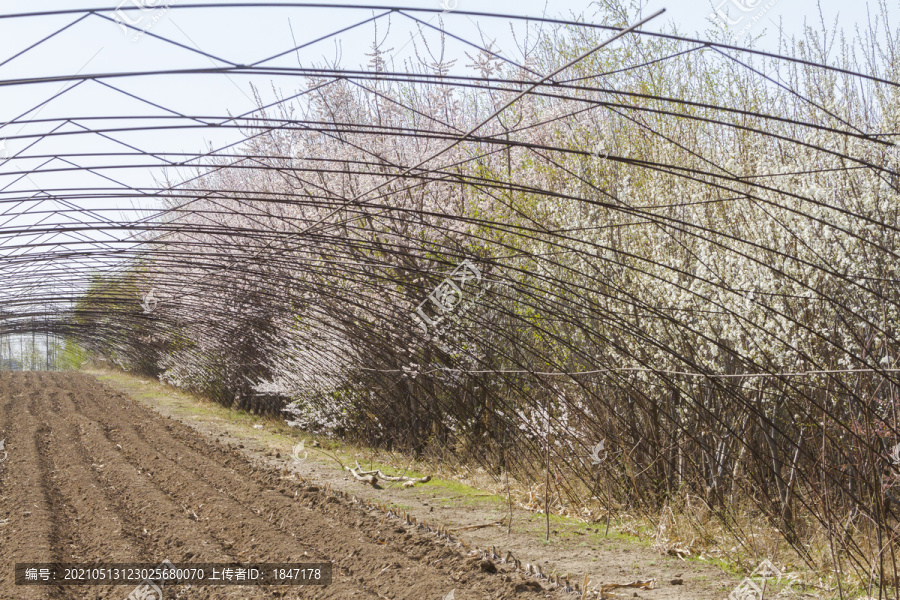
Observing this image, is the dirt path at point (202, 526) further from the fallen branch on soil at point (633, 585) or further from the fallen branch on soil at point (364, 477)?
the fallen branch on soil at point (364, 477)

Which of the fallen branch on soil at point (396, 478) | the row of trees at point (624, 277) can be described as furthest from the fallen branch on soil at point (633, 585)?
the fallen branch on soil at point (396, 478)

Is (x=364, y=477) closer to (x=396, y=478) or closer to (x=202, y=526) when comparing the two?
(x=396, y=478)

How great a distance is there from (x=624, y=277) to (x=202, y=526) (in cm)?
445

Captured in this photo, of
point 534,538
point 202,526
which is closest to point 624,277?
point 534,538

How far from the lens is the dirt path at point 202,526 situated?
4.85 meters

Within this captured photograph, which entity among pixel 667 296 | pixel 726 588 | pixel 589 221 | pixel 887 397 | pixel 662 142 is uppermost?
pixel 662 142

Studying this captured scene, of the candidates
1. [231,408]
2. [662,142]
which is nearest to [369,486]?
Answer: [662,142]

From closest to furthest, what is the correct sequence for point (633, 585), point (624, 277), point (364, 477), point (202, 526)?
point (633, 585)
point (202, 526)
point (624, 277)
point (364, 477)

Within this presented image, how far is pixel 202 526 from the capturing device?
6363 millimetres

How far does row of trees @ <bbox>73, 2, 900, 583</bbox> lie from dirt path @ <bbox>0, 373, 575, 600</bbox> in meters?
1.64

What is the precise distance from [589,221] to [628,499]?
2799 mm

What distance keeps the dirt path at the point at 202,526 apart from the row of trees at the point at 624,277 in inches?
64.4

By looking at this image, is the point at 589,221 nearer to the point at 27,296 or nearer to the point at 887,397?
the point at 887,397

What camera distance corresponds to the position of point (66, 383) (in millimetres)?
23969
